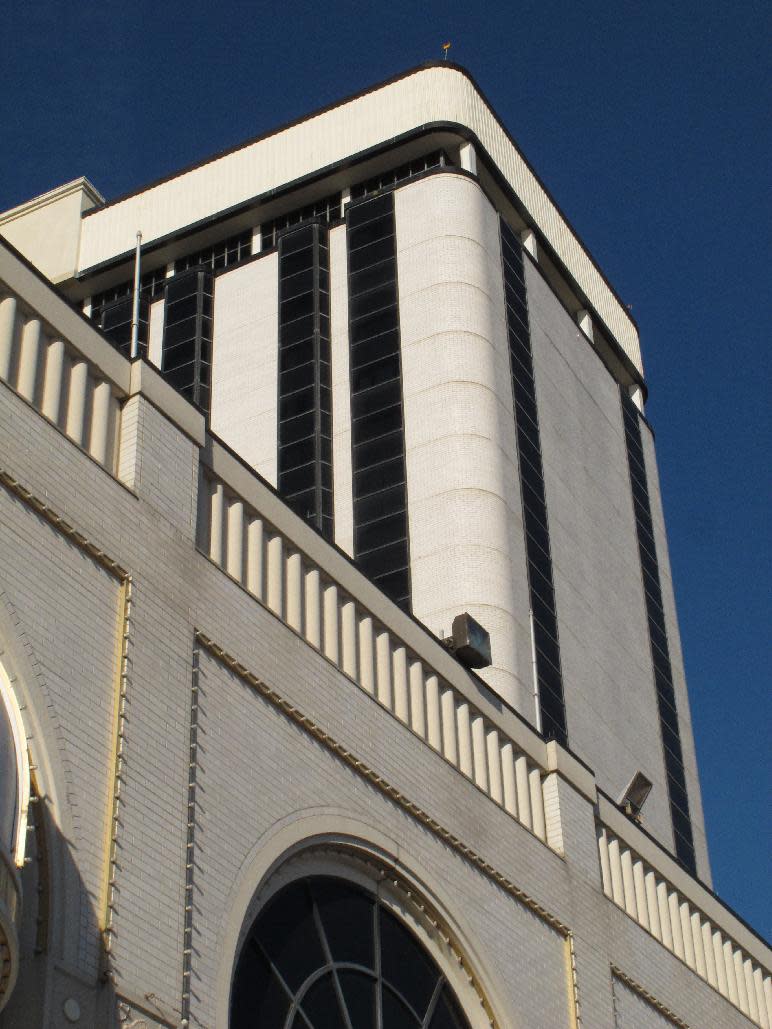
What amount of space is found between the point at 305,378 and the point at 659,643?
1211 cm

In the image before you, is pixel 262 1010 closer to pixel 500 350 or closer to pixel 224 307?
pixel 500 350

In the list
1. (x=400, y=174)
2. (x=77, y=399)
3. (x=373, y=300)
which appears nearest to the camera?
(x=77, y=399)

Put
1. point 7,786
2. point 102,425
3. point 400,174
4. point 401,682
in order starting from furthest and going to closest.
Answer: point 400,174 → point 401,682 → point 102,425 → point 7,786

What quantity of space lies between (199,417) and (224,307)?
2729 centimetres

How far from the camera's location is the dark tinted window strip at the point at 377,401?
41.2 metres

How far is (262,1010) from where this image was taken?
19.5 m

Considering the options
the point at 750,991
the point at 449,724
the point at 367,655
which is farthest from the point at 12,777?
the point at 750,991

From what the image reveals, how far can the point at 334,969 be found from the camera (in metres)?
20.9

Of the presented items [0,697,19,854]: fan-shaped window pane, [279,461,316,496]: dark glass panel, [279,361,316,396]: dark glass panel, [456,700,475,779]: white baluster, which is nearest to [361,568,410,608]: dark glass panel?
[279,461,316,496]: dark glass panel

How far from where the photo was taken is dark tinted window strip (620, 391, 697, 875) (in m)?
Result: 46.3

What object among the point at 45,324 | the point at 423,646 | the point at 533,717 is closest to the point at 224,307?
the point at 533,717

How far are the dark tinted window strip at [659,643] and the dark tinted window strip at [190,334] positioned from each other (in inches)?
501

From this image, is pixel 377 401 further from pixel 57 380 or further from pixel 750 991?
pixel 57 380

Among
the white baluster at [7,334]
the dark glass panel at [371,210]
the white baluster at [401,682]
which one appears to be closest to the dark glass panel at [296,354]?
the dark glass panel at [371,210]
